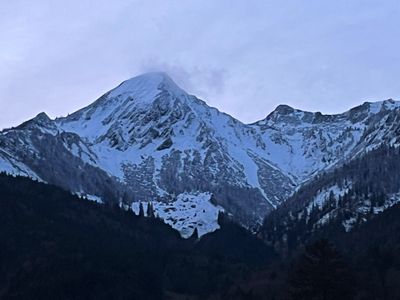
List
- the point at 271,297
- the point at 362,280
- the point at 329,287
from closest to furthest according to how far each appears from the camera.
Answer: the point at 329,287
the point at 362,280
the point at 271,297

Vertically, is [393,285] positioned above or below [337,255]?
above

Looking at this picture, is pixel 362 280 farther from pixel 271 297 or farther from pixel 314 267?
pixel 314 267

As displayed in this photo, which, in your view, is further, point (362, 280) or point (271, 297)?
point (271, 297)

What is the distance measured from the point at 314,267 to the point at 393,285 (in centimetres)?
10797

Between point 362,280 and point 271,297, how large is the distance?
2753cm

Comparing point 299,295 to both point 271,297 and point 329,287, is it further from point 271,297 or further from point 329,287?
point 271,297

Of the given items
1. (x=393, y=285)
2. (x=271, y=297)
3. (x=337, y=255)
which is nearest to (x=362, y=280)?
(x=393, y=285)

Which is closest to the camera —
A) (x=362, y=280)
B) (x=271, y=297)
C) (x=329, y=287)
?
(x=329, y=287)

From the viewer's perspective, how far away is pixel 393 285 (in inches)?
7156

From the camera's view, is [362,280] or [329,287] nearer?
[329,287]

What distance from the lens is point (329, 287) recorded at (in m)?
78.6

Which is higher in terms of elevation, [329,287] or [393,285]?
[393,285]

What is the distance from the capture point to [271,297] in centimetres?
19638

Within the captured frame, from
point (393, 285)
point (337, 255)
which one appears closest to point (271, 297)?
point (393, 285)
